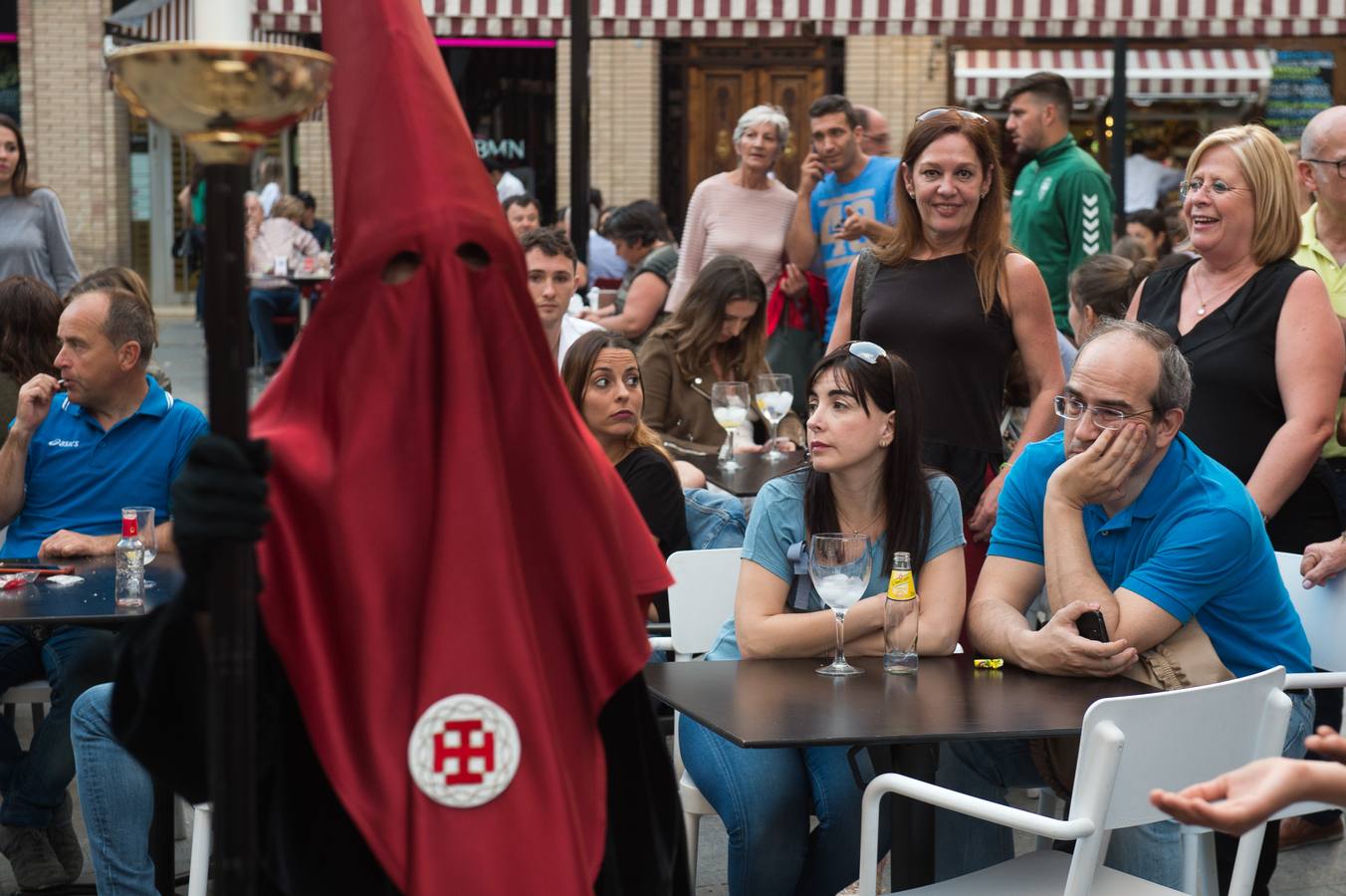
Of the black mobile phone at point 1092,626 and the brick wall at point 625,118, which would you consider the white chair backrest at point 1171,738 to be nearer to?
the black mobile phone at point 1092,626

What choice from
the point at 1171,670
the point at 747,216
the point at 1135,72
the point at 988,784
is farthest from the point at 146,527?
the point at 1135,72

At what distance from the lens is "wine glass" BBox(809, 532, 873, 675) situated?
12.0 ft

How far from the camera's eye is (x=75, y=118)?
21.1m

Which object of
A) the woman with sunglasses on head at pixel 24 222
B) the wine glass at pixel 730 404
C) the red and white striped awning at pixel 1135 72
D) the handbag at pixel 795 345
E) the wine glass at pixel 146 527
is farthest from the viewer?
the red and white striped awning at pixel 1135 72

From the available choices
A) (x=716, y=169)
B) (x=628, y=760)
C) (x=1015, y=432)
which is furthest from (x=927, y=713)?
(x=716, y=169)

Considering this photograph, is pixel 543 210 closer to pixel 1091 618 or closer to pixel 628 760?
pixel 1091 618

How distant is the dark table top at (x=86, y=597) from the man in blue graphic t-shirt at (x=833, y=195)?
146 inches

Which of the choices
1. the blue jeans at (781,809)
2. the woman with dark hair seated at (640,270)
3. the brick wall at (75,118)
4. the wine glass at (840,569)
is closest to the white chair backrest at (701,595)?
the blue jeans at (781,809)

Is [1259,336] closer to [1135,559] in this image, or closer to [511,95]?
[1135,559]

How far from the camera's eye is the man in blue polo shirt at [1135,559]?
3564mm

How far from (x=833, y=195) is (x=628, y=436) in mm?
2857

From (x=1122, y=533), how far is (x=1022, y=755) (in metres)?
0.57

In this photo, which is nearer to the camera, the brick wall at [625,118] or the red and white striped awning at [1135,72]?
the red and white striped awning at [1135,72]

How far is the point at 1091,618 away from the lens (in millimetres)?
3596
